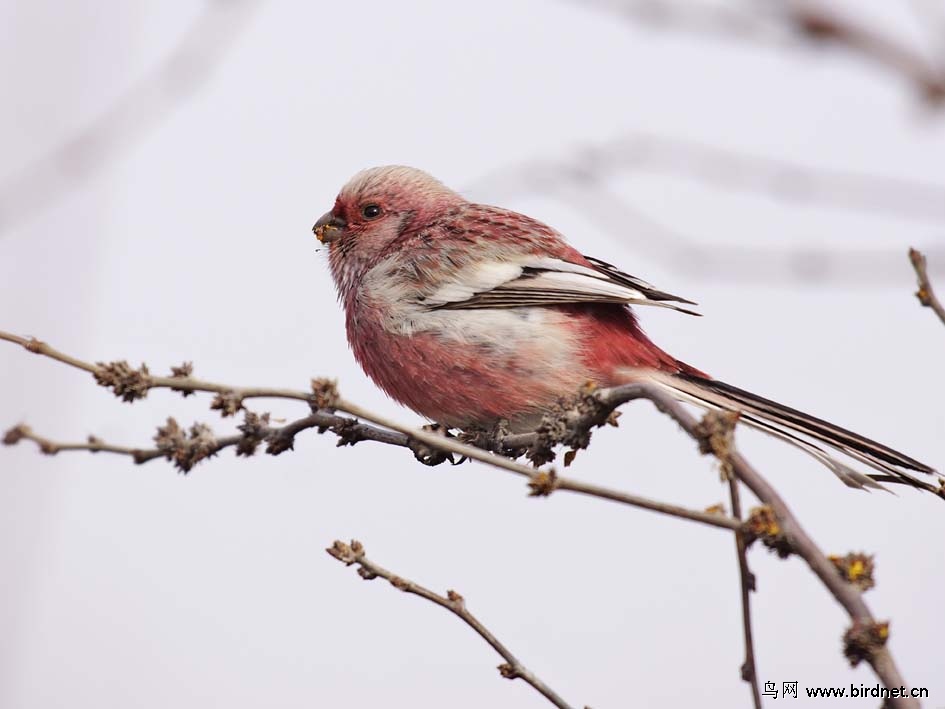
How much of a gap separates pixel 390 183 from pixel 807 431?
3090 millimetres

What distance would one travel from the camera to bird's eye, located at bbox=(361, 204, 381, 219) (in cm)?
656

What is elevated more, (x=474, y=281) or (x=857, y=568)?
(x=474, y=281)

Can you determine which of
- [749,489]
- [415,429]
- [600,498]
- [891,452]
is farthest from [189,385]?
[891,452]

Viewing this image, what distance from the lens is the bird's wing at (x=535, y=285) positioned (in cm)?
533

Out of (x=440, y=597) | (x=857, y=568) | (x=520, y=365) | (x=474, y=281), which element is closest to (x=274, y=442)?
(x=440, y=597)

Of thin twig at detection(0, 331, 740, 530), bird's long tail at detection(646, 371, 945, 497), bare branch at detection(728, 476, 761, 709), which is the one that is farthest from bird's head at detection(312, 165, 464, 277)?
bare branch at detection(728, 476, 761, 709)

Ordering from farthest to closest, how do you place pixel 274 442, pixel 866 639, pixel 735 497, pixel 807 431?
1. pixel 807 431
2. pixel 274 442
3. pixel 735 497
4. pixel 866 639

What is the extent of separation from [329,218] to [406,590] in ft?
12.7

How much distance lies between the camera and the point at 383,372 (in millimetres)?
5703

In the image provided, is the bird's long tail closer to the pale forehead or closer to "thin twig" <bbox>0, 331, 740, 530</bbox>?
"thin twig" <bbox>0, 331, 740, 530</bbox>

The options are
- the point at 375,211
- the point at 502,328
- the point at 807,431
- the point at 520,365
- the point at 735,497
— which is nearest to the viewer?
the point at 735,497

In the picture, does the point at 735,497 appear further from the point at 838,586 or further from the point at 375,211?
the point at 375,211

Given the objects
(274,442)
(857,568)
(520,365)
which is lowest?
(857,568)

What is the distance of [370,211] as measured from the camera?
6.57m
